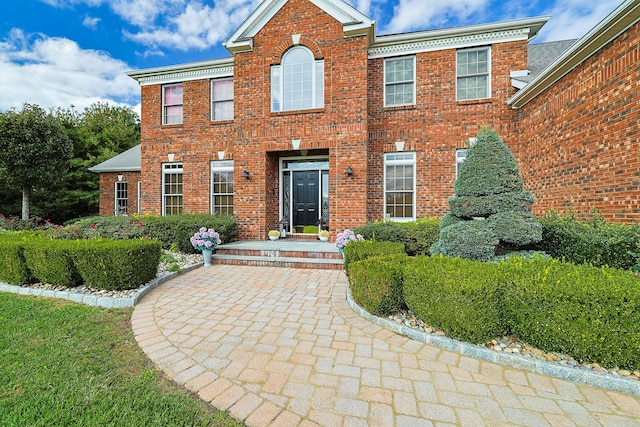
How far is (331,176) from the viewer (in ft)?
27.3

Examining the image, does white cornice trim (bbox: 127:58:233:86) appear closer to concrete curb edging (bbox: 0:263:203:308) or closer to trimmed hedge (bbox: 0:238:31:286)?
trimmed hedge (bbox: 0:238:31:286)

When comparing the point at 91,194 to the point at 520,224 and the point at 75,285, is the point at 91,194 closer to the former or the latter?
the point at 75,285

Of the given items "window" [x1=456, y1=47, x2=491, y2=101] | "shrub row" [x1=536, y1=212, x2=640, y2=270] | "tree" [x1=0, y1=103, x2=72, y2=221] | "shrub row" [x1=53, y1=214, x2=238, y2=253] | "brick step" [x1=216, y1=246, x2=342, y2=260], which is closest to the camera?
"shrub row" [x1=536, y1=212, x2=640, y2=270]

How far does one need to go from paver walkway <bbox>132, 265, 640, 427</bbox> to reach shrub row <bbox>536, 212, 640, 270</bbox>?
177cm

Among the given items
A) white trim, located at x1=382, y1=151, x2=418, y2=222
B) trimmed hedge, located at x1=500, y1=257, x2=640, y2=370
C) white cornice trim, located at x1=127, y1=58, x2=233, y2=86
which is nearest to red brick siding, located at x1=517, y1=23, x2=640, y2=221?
trimmed hedge, located at x1=500, y1=257, x2=640, y2=370

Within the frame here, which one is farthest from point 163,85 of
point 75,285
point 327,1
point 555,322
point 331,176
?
point 555,322

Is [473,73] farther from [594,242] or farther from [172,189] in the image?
[172,189]

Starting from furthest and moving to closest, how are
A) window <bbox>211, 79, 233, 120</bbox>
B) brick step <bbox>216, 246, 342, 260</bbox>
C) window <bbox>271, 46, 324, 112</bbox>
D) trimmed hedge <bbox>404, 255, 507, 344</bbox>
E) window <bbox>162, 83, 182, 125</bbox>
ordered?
1. window <bbox>162, 83, 182, 125</bbox>
2. window <bbox>211, 79, 233, 120</bbox>
3. window <bbox>271, 46, 324, 112</bbox>
4. brick step <bbox>216, 246, 342, 260</bbox>
5. trimmed hedge <bbox>404, 255, 507, 344</bbox>

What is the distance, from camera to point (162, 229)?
800 cm

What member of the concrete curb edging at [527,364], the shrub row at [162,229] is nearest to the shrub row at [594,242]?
the concrete curb edging at [527,364]

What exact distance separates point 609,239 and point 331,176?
599 cm

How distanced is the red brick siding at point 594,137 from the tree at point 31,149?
1818 centimetres

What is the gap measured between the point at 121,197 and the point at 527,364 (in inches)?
619

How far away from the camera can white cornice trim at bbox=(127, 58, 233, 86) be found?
967cm
